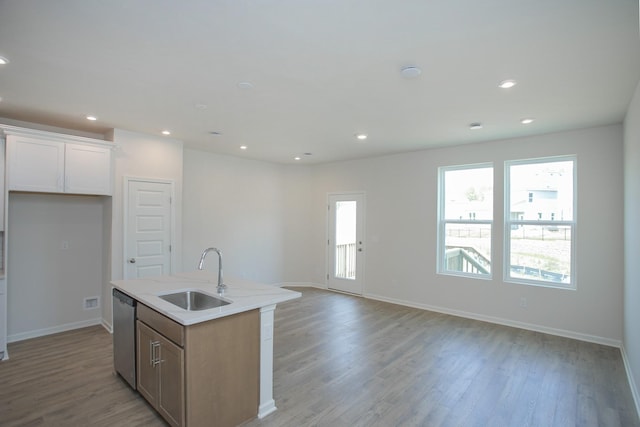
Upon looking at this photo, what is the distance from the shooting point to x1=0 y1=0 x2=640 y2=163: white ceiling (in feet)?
5.87

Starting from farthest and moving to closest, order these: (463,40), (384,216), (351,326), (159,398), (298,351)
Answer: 1. (384,216)
2. (351,326)
3. (298,351)
4. (159,398)
5. (463,40)

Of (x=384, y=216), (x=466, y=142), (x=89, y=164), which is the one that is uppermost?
(x=466, y=142)

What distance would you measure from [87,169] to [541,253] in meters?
6.04

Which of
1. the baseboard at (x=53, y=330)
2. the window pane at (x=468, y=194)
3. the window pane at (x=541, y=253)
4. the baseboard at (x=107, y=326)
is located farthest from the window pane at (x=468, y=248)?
the baseboard at (x=53, y=330)

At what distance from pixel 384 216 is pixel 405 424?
3.89 m

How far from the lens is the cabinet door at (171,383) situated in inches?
81.0

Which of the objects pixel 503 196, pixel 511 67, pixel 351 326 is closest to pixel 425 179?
pixel 503 196

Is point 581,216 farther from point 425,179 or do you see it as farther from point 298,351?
point 298,351

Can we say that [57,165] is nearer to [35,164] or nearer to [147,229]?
[35,164]

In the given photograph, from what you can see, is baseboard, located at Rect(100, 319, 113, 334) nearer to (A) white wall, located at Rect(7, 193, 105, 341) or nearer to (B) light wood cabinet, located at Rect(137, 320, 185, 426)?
(A) white wall, located at Rect(7, 193, 105, 341)

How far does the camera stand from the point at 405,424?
7.72 feet

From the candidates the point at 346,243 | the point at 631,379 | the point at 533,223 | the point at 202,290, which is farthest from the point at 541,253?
the point at 202,290

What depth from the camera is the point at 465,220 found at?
5.08 meters

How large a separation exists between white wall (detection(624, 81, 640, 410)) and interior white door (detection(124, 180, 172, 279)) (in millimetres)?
5270
